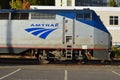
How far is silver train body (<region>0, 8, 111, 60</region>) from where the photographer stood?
27.9 metres

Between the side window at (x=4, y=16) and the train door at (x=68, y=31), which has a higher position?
the side window at (x=4, y=16)

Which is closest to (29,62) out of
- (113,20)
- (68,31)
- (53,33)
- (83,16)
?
(53,33)

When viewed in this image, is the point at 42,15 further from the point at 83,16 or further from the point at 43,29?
the point at 83,16

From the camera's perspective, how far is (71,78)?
18625mm

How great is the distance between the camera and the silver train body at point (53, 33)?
27891 millimetres

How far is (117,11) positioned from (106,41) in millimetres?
25926

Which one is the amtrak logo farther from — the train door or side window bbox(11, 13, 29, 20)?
side window bbox(11, 13, 29, 20)

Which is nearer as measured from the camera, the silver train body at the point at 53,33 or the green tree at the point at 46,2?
the silver train body at the point at 53,33

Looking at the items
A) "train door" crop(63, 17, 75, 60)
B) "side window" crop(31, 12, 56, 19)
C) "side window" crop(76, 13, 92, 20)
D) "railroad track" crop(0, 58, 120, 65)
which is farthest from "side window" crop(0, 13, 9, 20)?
"side window" crop(76, 13, 92, 20)

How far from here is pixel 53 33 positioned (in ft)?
91.9

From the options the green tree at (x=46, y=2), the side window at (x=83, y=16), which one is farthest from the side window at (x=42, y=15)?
the green tree at (x=46, y=2)

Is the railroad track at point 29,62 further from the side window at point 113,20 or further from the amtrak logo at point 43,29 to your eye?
the side window at point 113,20

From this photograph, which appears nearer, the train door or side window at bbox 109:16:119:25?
the train door

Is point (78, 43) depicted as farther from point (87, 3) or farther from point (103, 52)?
point (87, 3)
